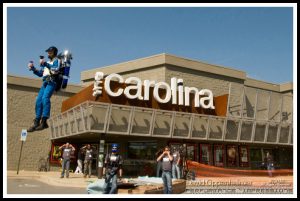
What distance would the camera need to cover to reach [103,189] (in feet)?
34.7

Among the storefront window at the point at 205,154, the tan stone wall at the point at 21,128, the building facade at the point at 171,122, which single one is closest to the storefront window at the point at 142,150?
the building facade at the point at 171,122

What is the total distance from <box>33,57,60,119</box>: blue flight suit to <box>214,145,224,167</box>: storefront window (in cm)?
2129

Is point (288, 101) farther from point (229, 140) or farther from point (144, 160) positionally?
point (144, 160)

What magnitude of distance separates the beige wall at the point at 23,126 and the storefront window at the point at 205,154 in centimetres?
1151

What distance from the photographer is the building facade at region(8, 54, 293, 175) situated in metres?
20.8

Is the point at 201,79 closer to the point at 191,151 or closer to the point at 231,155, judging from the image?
the point at 231,155

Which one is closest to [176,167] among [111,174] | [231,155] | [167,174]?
[167,174]

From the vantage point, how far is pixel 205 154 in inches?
997

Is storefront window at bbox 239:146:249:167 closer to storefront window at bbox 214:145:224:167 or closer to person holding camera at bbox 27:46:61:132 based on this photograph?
storefront window at bbox 214:145:224:167

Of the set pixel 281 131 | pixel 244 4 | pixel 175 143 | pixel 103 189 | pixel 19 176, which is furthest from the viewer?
pixel 281 131

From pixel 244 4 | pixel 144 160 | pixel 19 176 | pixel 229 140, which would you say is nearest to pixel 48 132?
pixel 19 176

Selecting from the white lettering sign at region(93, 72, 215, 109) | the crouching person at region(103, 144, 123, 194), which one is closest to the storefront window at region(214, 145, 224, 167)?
the white lettering sign at region(93, 72, 215, 109)

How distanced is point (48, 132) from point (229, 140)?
13.9 meters

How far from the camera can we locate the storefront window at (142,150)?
24.5 metres
